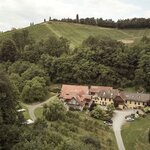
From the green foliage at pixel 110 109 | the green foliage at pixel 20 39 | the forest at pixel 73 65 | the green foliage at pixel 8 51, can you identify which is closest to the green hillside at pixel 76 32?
the green foliage at pixel 20 39

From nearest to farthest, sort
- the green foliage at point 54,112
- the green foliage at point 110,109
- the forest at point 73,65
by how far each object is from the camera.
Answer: the green foliage at point 54,112 → the green foliage at point 110,109 → the forest at point 73,65

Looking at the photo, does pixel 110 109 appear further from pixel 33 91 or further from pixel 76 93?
pixel 33 91

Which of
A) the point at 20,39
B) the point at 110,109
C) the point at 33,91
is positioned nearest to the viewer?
the point at 110,109

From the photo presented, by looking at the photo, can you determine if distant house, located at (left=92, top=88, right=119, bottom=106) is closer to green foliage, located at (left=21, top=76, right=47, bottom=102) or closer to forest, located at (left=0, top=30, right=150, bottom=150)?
forest, located at (left=0, top=30, right=150, bottom=150)

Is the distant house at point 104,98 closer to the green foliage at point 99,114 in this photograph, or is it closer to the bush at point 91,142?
the green foliage at point 99,114

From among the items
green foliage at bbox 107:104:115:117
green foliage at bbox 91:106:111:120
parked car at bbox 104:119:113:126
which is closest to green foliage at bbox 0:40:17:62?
green foliage at bbox 107:104:115:117

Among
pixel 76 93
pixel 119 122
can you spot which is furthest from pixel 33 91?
pixel 119 122
